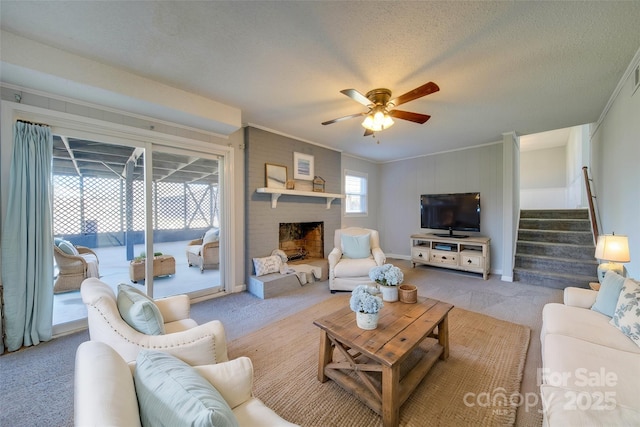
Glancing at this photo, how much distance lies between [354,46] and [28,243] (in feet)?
10.8

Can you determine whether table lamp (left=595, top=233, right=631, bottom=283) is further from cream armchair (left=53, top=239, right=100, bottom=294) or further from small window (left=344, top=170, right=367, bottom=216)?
cream armchair (left=53, top=239, right=100, bottom=294)

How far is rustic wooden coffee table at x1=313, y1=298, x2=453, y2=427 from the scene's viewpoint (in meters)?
1.40

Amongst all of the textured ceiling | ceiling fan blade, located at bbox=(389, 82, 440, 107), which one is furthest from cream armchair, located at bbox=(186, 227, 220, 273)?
ceiling fan blade, located at bbox=(389, 82, 440, 107)

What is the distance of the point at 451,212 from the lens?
4.91 meters

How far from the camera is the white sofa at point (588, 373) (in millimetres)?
1058

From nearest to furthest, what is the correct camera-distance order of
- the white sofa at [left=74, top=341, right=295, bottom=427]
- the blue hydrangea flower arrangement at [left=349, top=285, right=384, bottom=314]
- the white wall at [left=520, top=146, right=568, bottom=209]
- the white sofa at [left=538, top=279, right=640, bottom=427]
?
the white sofa at [left=74, top=341, right=295, bottom=427] < the white sofa at [left=538, top=279, right=640, bottom=427] < the blue hydrangea flower arrangement at [left=349, top=285, right=384, bottom=314] < the white wall at [left=520, top=146, right=568, bottom=209]

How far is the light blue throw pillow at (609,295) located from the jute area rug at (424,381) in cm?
64

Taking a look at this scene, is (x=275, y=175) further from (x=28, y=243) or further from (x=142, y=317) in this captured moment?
(x=142, y=317)

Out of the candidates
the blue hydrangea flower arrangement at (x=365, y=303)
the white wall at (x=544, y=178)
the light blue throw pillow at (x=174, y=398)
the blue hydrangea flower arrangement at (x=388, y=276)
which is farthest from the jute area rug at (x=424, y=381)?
the white wall at (x=544, y=178)

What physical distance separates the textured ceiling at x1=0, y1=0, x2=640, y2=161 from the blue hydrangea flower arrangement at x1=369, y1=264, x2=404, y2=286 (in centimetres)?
180

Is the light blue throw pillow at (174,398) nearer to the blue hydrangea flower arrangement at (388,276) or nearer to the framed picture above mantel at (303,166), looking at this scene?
the blue hydrangea flower arrangement at (388,276)

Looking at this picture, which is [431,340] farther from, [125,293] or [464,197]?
[464,197]

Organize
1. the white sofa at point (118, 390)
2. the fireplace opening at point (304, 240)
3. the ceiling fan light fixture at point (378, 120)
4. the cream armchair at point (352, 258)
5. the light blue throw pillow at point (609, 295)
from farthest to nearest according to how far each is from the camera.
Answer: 1. the fireplace opening at point (304, 240)
2. the cream armchair at point (352, 258)
3. the ceiling fan light fixture at point (378, 120)
4. the light blue throw pillow at point (609, 295)
5. the white sofa at point (118, 390)

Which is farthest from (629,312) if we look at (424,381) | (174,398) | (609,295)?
(174,398)
